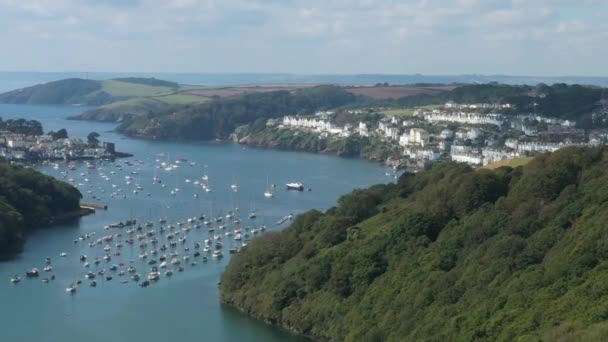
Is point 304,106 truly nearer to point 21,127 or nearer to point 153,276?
point 21,127

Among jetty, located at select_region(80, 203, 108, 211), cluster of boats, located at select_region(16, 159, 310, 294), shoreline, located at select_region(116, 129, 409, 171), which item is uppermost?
cluster of boats, located at select_region(16, 159, 310, 294)

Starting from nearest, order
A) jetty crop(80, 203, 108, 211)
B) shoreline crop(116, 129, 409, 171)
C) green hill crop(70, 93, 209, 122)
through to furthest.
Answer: jetty crop(80, 203, 108, 211)
shoreline crop(116, 129, 409, 171)
green hill crop(70, 93, 209, 122)

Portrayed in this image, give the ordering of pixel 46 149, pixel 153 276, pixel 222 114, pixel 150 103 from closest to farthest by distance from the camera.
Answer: pixel 153 276, pixel 46 149, pixel 222 114, pixel 150 103

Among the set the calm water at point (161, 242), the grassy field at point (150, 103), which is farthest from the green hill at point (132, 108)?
the calm water at point (161, 242)

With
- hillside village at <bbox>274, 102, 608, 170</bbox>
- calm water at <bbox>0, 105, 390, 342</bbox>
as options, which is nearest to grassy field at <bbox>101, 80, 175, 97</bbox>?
hillside village at <bbox>274, 102, 608, 170</bbox>

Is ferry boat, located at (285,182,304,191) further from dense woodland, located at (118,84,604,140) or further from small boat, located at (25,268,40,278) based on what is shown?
dense woodland, located at (118,84,604,140)

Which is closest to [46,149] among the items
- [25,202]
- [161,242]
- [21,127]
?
[21,127]

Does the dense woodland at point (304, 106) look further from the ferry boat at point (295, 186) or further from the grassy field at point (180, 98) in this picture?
the ferry boat at point (295, 186)
